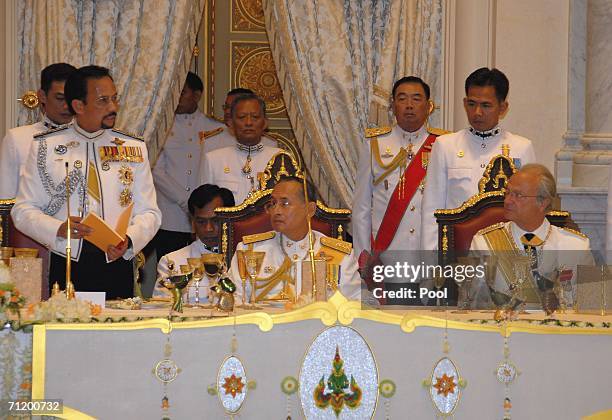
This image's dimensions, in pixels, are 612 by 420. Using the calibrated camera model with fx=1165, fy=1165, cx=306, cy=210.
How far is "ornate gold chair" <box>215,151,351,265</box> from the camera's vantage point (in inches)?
171

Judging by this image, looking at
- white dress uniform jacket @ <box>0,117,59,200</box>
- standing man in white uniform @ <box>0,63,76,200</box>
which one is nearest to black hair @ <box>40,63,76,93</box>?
standing man in white uniform @ <box>0,63,76,200</box>

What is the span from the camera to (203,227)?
178 inches

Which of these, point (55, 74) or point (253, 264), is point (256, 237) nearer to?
point (253, 264)

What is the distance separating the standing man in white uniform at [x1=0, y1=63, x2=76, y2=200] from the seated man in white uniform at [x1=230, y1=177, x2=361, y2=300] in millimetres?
1140

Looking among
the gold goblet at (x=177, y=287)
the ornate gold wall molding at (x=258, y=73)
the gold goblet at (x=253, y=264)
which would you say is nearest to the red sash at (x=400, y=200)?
the gold goblet at (x=253, y=264)

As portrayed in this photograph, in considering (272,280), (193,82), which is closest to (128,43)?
(193,82)

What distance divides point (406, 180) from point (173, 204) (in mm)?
1655

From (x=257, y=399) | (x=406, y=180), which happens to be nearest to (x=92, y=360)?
(x=257, y=399)

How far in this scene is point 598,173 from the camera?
5.63m

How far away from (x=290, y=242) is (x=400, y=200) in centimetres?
143

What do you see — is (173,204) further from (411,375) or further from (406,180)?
(411,375)

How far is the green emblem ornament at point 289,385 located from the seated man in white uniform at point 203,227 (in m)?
1.48

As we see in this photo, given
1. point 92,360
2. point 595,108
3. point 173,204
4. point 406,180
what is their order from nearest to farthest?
point 92,360, point 406,180, point 595,108, point 173,204

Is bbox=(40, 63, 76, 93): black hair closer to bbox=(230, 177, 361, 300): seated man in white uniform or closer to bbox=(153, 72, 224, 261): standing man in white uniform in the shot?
bbox=(230, 177, 361, 300): seated man in white uniform
